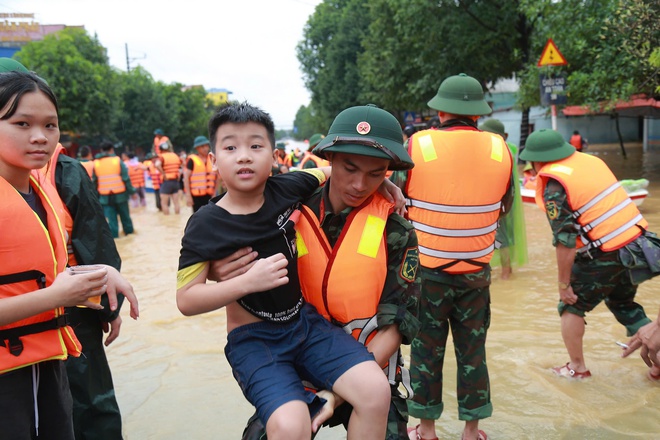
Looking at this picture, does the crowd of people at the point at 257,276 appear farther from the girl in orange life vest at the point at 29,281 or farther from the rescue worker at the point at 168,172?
the rescue worker at the point at 168,172

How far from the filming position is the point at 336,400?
6.86 ft

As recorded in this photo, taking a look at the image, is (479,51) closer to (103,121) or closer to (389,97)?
(389,97)

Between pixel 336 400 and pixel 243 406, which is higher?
pixel 336 400

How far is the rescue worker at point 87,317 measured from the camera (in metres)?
3.05

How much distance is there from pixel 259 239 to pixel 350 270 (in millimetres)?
385

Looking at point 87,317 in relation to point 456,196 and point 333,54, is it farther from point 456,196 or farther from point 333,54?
point 333,54

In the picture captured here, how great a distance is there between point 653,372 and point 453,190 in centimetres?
247

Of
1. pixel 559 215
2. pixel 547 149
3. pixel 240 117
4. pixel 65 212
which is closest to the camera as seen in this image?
pixel 240 117

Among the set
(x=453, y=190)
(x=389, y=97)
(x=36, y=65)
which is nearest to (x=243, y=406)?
(x=453, y=190)

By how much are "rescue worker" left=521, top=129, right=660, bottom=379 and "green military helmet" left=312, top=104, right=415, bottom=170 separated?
227 cm

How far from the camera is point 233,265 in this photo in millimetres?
2127

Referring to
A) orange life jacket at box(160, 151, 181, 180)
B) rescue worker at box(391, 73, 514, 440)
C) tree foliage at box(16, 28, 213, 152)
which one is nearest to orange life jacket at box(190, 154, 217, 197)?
orange life jacket at box(160, 151, 181, 180)

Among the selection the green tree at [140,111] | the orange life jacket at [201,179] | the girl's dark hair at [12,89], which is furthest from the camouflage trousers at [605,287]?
the green tree at [140,111]

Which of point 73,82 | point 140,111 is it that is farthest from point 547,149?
point 140,111
